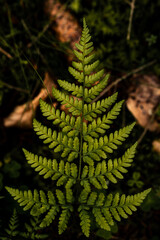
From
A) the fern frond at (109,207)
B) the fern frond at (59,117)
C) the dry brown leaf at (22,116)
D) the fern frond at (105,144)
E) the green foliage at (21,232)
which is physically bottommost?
the green foliage at (21,232)

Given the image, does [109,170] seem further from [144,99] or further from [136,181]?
[144,99]

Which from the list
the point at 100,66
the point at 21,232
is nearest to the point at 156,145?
the point at 100,66

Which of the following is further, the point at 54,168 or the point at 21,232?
the point at 21,232

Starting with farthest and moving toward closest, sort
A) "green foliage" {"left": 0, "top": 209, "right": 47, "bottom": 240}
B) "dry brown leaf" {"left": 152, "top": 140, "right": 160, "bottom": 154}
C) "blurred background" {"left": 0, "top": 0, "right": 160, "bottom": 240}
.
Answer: "dry brown leaf" {"left": 152, "top": 140, "right": 160, "bottom": 154}, "blurred background" {"left": 0, "top": 0, "right": 160, "bottom": 240}, "green foliage" {"left": 0, "top": 209, "right": 47, "bottom": 240}

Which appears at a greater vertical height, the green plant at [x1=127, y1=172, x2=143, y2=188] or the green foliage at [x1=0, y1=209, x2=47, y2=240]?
the green plant at [x1=127, y1=172, x2=143, y2=188]

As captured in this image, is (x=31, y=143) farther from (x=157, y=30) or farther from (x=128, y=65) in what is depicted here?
(x=157, y=30)

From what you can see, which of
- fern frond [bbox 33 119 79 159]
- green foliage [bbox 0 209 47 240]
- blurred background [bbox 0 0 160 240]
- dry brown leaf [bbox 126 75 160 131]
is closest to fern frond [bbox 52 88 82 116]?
fern frond [bbox 33 119 79 159]

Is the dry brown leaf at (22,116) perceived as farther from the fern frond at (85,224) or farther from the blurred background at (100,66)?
the fern frond at (85,224)

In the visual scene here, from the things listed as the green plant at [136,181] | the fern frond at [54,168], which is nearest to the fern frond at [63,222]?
the fern frond at [54,168]

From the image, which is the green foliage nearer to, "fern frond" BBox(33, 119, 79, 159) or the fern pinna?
the fern pinna
